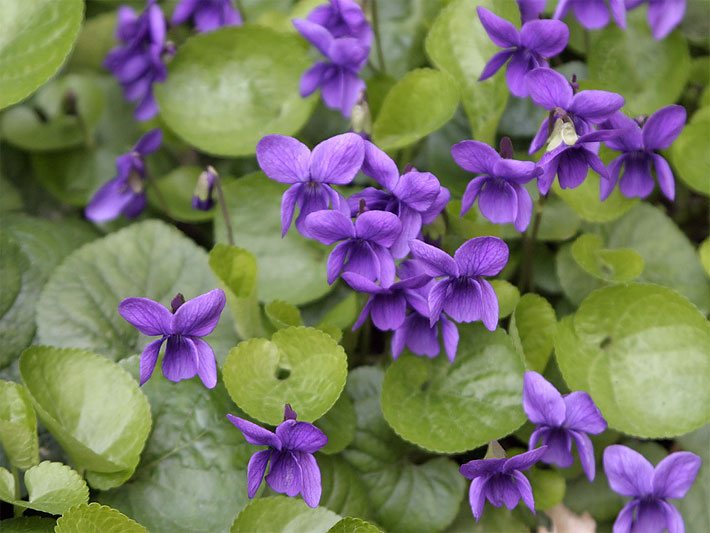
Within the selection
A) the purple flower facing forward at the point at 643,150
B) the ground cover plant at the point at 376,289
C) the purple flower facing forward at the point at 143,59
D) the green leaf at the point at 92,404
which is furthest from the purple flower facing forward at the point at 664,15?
the green leaf at the point at 92,404

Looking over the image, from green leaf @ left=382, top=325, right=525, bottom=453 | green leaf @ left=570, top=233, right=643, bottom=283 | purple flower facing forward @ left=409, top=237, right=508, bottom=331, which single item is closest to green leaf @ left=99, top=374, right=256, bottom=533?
green leaf @ left=382, top=325, right=525, bottom=453

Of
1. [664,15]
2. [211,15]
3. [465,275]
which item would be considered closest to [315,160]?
[465,275]

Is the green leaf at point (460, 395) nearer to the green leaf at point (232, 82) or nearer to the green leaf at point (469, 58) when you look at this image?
the green leaf at point (469, 58)

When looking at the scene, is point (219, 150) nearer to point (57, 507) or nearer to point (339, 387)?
point (339, 387)

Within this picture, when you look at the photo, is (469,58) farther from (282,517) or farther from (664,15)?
(282,517)

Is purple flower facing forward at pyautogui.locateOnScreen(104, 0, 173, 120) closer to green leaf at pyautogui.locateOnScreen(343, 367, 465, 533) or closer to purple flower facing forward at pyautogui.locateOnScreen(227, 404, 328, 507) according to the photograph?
green leaf at pyautogui.locateOnScreen(343, 367, 465, 533)

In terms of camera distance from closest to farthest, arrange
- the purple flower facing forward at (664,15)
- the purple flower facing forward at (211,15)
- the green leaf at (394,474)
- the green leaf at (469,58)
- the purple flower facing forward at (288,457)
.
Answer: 1. the purple flower facing forward at (288,457)
2. the green leaf at (394,474)
3. the green leaf at (469,58)
4. the purple flower facing forward at (664,15)
5. the purple flower facing forward at (211,15)
